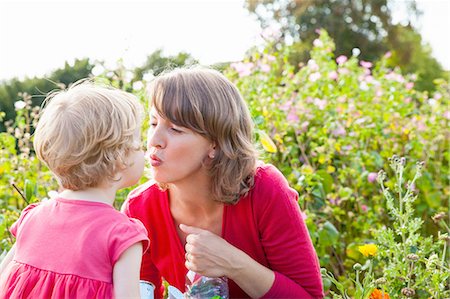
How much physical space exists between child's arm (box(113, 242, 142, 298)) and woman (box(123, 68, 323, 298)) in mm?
285

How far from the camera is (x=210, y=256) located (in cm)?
179

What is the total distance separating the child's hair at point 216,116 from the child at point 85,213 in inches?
6.6

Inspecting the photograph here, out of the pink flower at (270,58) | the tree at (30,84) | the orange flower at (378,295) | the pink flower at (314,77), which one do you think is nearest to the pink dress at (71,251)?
the orange flower at (378,295)

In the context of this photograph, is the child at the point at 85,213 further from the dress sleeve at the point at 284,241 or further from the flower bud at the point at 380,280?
the flower bud at the point at 380,280

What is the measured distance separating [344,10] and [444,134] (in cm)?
1474

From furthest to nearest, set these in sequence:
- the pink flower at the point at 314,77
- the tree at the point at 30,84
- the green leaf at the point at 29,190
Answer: the tree at the point at 30,84, the pink flower at the point at 314,77, the green leaf at the point at 29,190

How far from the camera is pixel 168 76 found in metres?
1.79

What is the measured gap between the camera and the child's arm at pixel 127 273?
1447mm

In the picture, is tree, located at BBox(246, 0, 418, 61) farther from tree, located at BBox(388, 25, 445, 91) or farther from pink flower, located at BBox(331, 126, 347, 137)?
pink flower, located at BBox(331, 126, 347, 137)

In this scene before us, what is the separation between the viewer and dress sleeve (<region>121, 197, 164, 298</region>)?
2.01m

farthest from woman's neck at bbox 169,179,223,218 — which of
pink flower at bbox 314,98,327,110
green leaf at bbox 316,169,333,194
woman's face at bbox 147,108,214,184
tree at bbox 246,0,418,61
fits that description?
tree at bbox 246,0,418,61

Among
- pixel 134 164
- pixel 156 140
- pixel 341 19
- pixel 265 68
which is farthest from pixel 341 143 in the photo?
pixel 341 19

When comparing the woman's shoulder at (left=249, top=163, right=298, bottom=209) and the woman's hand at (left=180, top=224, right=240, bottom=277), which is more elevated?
the woman's shoulder at (left=249, top=163, right=298, bottom=209)

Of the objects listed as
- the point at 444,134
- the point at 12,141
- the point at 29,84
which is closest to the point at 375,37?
the point at 29,84
